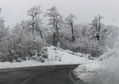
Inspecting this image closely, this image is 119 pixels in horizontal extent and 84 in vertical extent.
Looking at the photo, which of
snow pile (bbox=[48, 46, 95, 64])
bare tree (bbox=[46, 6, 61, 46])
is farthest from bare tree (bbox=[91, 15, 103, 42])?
snow pile (bbox=[48, 46, 95, 64])

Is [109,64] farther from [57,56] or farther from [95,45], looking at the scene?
[95,45]

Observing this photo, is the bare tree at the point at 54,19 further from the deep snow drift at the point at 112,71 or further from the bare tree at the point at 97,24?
the deep snow drift at the point at 112,71

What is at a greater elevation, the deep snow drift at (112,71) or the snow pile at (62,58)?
the deep snow drift at (112,71)

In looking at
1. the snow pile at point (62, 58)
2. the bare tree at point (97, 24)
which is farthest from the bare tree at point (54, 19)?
the snow pile at point (62, 58)

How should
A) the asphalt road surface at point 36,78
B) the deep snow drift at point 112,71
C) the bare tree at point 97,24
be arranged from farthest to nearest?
the bare tree at point 97,24 < the asphalt road surface at point 36,78 < the deep snow drift at point 112,71

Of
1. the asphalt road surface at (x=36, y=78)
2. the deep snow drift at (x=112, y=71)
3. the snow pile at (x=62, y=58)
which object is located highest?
the deep snow drift at (x=112, y=71)

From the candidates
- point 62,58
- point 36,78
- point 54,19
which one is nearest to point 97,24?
point 54,19

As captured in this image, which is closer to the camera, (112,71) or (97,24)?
(112,71)

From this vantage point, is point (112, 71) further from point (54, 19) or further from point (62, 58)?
point (54, 19)

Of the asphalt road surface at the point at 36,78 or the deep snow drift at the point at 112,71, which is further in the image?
the asphalt road surface at the point at 36,78

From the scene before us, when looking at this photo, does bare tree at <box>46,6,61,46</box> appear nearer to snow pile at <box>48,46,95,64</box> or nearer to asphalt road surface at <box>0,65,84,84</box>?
snow pile at <box>48,46,95,64</box>

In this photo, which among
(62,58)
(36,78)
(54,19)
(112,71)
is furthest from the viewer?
(54,19)

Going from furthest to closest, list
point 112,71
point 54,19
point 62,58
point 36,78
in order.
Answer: point 54,19 → point 62,58 → point 36,78 → point 112,71

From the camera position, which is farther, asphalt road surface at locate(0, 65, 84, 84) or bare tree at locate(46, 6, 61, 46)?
bare tree at locate(46, 6, 61, 46)
